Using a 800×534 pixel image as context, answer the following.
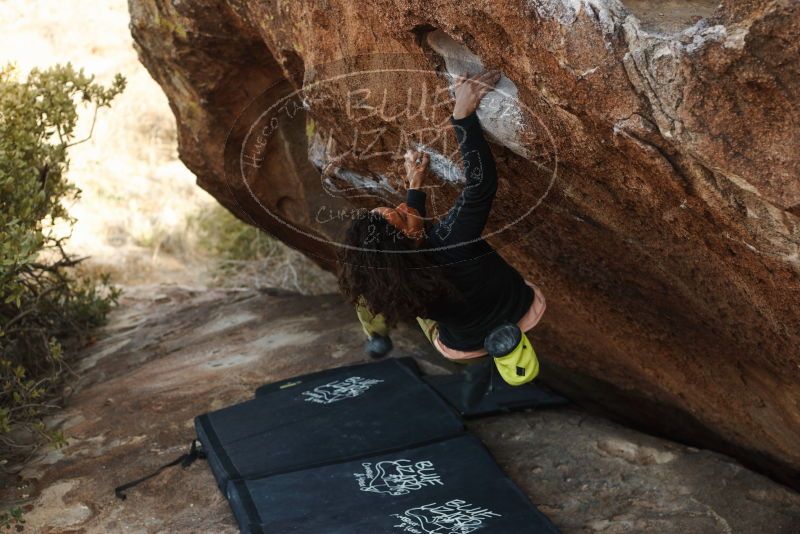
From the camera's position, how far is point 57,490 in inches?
157

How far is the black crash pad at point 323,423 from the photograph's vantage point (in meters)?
3.98

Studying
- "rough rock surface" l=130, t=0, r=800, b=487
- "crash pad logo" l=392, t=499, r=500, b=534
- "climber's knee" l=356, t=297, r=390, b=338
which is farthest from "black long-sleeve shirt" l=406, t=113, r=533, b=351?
"crash pad logo" l=392, t=499, r=500, b=534

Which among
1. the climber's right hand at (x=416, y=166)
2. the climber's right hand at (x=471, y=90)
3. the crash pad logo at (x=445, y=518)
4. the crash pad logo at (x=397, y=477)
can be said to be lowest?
the crash pad logo at (x=445, y=518)

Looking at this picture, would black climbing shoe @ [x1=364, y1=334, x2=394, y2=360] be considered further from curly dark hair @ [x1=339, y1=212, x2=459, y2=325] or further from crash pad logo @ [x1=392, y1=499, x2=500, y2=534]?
crash pad logo @ [x1=392, y1=499, x2=500, y2=534]

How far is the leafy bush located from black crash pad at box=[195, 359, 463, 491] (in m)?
0.82

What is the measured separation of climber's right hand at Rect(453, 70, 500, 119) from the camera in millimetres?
2908

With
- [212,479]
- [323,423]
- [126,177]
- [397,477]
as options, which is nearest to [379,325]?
[397,477]

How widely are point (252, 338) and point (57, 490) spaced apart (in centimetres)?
191

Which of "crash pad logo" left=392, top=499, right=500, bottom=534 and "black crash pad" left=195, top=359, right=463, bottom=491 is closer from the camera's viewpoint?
"crash pad logo" left=392, top=499, right=500, bottom=534

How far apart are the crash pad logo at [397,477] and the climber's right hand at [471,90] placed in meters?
1.54

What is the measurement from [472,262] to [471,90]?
0.57 m

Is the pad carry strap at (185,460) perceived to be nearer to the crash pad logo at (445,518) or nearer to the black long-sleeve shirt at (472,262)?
the crash pad logo at (445,518)

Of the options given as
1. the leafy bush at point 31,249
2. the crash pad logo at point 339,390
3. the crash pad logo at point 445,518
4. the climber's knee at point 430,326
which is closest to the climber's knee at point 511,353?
the climber's knee at point 430,326

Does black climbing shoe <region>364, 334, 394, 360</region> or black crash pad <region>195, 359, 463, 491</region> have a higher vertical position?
black climbing shoe <region>364, 334, 394, 360</region>
